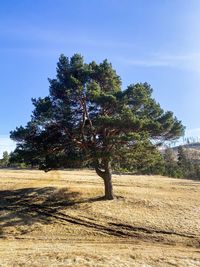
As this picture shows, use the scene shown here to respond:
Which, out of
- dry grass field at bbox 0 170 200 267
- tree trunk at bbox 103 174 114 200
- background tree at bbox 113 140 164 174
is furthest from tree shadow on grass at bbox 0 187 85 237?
background tree at bbox 113 140 164 174

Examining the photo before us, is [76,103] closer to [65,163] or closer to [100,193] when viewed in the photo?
[65,163]

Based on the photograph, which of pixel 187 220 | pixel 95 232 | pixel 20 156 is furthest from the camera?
pixel 20 156

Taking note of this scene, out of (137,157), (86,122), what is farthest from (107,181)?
(86,122)

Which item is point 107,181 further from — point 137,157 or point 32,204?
point 32,204

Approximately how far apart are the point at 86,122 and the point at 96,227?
36.1 ft

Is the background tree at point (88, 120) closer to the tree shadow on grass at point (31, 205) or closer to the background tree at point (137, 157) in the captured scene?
the background tree at point (137, 157)

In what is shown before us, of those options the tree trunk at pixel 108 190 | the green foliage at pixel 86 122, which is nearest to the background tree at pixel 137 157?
the green foliage at pixel 86 122

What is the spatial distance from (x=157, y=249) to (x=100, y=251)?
140 inches

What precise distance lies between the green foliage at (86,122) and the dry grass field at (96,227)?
12.3ft

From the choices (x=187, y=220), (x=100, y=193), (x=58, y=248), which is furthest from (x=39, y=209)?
(x=187, y=220)

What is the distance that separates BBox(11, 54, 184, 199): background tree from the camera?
29953 millimetres

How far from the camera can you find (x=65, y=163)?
31359 millimetres

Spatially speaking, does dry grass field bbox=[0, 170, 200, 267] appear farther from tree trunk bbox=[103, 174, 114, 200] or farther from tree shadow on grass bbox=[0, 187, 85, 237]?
tree trunk bbox=[103, 174, 114, 200]

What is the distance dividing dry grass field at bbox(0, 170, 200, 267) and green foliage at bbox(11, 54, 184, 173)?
376 centimetres
